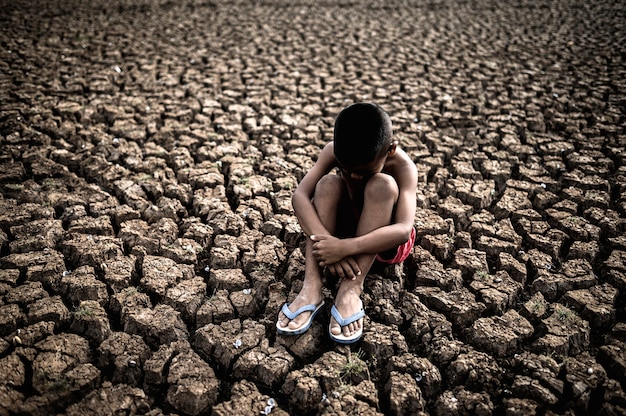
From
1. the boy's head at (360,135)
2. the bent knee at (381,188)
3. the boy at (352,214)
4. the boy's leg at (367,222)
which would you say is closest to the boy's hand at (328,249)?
the boy at (352,214)

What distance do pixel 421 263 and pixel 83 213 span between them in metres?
1.86

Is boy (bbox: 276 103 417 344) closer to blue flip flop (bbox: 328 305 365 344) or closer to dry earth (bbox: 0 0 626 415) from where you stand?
blue flip flop (bbox: 328 305 365 344)

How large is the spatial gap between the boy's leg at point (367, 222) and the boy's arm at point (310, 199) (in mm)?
200

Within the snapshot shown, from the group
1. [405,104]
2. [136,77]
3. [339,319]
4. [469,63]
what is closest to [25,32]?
[136,77]

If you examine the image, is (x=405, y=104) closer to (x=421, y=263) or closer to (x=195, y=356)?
(x=421, y=263)

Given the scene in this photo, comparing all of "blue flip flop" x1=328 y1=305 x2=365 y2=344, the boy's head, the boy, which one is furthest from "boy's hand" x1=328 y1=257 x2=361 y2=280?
the boy's head

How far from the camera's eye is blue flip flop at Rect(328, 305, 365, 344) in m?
1.78

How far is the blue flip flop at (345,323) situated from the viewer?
1783mm

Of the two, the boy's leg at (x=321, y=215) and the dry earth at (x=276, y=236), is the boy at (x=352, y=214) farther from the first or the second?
the dry earth at (x=276, y=236)

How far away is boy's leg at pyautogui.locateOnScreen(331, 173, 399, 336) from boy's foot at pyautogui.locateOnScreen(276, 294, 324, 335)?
0.32ft

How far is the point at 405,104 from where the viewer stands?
3.96 metres

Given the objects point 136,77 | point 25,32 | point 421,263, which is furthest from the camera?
point 25,32

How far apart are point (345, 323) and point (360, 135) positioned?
765mm

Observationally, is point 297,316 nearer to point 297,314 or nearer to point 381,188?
point 297,314
